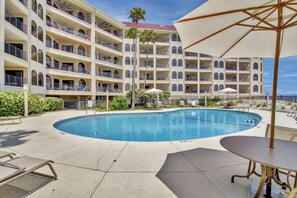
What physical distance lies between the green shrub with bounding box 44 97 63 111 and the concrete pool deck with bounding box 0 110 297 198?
12.5 meters

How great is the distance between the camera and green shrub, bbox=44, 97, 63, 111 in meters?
17.2

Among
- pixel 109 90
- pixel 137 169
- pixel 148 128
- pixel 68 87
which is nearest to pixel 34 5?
pixel 68 87

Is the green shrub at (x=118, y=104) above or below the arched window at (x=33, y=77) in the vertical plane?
below

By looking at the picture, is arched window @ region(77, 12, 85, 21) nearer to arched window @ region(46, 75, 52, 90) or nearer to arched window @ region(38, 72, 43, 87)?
arched window @ region(46, 75, 52, 90)

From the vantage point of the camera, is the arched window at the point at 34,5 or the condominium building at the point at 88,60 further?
the arched window at the point at 34,5

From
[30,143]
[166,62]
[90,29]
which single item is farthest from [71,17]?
[30,143]

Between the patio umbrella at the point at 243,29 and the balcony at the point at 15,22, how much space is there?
17.8 meters

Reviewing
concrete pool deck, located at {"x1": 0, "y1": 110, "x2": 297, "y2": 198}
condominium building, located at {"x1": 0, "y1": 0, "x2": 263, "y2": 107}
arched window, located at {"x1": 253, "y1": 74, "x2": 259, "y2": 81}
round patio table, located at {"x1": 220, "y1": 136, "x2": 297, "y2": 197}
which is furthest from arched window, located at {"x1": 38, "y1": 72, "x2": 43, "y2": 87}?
arched window, located at {"x1": 253, "y1": 74, "x2": 259, "y2": 81}

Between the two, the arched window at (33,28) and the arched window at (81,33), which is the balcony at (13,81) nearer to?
the arched window at (33,28)

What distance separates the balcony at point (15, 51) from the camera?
14.5 m

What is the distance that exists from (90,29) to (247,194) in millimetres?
28457

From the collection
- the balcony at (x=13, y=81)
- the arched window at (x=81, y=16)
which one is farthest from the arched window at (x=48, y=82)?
the arched window at (x=81, y=16)

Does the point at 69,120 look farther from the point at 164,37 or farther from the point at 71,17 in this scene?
the point at 164,37

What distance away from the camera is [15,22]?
1509 cm
